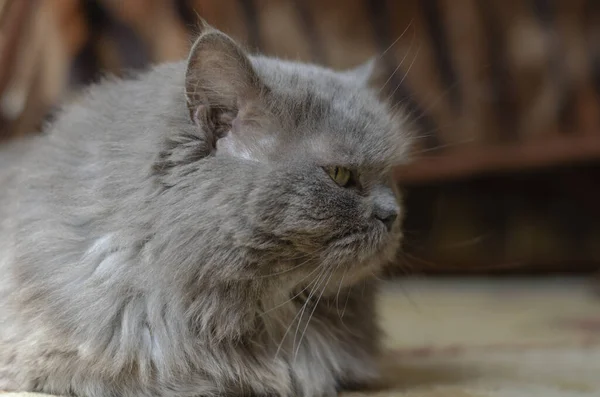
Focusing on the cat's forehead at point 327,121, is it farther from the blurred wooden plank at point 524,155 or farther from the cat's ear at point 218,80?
the blurred wooden plank at point 524,155

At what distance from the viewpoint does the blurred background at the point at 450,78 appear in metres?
2.08

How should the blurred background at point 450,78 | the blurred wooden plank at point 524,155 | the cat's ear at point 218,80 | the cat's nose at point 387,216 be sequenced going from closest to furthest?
1. the cat's ear at point 218,80
2. the cat's nose at point 387,216
3. the blurred background at point 450,78
4. the blurred wooden plank at point 524,155

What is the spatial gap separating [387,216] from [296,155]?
22 cm

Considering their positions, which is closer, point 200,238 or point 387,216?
point 200,238

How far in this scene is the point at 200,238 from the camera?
3.89 feet

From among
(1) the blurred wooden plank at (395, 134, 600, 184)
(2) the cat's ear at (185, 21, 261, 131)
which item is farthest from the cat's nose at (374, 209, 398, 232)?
(1) the blurred wooden plank at (395, 134, 600, 184)

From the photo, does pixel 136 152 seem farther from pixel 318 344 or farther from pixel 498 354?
pixel 498 354

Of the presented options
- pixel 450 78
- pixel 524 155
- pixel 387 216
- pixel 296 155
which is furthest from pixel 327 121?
pixel 524 155

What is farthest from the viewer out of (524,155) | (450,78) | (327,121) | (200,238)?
(524,155)

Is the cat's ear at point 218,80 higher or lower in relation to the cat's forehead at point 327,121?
higher

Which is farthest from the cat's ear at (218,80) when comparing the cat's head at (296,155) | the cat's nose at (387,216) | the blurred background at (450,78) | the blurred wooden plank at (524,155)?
the blurred wooden plank at (524,155)

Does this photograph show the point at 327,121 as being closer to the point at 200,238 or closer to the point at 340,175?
the point at 340,175

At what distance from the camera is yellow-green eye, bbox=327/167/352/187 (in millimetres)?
1265

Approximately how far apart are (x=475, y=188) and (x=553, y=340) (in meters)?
1.38
